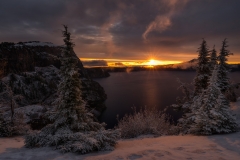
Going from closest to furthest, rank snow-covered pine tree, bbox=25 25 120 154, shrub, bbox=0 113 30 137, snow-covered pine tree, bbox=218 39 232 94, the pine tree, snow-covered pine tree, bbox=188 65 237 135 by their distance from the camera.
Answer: snow-covered pine tree, bbox=25 25 120 154 < snow-covered pine tree, bbox=188 65 237 135 < shrub, bbox=0 113 30 137 < the pine tree < snow-covered pine tree, bbox=218 39 232 94

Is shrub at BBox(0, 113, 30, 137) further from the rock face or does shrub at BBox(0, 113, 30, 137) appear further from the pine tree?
the rock face

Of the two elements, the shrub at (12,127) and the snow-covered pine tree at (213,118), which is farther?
the shrub at (12,127)

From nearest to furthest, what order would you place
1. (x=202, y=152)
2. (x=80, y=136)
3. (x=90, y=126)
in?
(x=202, y=152), (x=80, y=136), (x=90, y=126)

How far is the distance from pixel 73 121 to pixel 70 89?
6.25ft

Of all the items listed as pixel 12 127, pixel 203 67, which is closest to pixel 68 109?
pixel 12 127

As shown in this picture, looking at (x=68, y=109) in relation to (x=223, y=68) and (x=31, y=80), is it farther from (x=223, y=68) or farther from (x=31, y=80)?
(x=31, y=80)

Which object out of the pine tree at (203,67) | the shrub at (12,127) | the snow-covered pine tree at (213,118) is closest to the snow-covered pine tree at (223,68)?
the pine tree at (203,67)

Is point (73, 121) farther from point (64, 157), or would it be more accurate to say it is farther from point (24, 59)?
point (24, 59)

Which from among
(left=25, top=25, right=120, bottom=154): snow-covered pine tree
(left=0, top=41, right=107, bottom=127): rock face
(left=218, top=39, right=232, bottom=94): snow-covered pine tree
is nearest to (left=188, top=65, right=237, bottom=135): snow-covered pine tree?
(left=25, top=25, right=120, bottom=154): snow-covered pine tree

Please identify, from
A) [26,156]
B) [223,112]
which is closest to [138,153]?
[26,156]

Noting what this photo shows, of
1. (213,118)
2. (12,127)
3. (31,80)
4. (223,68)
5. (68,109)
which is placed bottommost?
(31,80)

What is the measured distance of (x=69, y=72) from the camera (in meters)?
9.31

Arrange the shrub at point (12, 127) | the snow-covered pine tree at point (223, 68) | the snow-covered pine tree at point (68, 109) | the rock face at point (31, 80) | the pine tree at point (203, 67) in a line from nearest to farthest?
the snow-covered pine tree at point (68, 109), the shrub at point (12, 127), the pine tree at point (203, 67), the snow-covered pine tree at point (223, 68), the rock face at point (31, 80)

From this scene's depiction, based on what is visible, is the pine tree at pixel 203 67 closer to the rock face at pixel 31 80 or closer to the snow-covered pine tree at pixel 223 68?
the snow-covered pine tree at pixel 223 68
